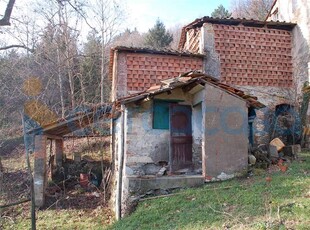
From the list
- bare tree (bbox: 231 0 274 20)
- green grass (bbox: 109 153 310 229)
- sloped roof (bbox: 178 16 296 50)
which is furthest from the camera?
bare tree (bbox: 231 0 274 20)

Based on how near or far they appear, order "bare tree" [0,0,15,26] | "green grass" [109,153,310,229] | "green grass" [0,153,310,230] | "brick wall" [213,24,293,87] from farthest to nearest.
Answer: "brick wall" [213,24,293,87] → "bare tree" [0,0,15,26] → "green grass" [0,153,310,230] → "green grass" [109,153,310,229]

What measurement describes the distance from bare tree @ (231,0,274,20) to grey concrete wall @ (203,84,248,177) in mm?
19531

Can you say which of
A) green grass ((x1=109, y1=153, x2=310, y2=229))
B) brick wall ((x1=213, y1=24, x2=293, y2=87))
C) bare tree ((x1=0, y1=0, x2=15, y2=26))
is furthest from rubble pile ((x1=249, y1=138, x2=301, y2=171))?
bare tree ((x1=0, y1=0, x2=15, y2=26))

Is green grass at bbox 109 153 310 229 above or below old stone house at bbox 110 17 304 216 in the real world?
below

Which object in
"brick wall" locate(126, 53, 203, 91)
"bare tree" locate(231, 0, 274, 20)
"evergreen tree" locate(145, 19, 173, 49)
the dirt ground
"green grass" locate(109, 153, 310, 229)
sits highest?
"bare tree" locate(231, 0, 274, 20)

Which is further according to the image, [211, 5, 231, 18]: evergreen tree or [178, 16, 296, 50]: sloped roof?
[211, 5, 231, 18]: evergreen tree

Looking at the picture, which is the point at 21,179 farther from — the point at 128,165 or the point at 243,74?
the point at 243,74

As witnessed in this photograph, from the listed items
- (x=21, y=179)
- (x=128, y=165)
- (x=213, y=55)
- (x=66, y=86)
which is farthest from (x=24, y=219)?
(x=66, y=86)

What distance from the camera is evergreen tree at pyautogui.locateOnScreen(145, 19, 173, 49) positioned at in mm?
28503

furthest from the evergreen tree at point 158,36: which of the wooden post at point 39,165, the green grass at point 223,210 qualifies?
the green grass at point 223,210

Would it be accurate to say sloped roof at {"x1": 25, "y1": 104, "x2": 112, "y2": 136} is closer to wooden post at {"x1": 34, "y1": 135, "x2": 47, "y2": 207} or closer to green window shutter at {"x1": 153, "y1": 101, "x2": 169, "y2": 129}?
wooden post at {"x1": 34, "y1": 135, "x2": 47, "y2": 207}

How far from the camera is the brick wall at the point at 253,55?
12.9 m

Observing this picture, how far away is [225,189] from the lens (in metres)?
8.11

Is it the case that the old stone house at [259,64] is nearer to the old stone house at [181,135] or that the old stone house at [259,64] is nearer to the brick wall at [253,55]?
the brick wall at [253,55]
